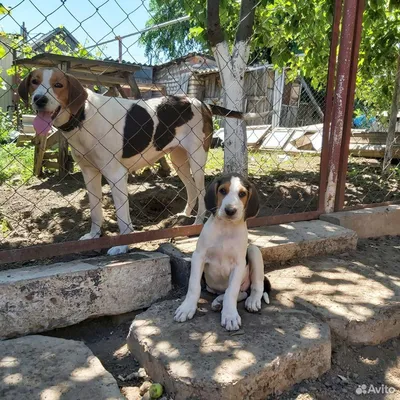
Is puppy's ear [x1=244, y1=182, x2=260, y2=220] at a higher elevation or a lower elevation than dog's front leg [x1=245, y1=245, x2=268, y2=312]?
higher

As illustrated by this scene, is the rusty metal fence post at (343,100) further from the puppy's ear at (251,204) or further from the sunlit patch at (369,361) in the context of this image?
the sunlit patch at (369,361)

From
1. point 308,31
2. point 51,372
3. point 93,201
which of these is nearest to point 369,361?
point 51,372

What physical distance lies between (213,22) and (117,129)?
1.66 m

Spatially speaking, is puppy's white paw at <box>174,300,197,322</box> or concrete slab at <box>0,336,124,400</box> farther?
puppy's white paw at <box>174,300,197,322</box>

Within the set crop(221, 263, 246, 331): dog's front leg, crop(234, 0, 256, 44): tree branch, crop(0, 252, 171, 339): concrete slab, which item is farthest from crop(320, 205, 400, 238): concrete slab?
crop(234, 0, 256, 44): tree branch

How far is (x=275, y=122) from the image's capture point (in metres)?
14.0

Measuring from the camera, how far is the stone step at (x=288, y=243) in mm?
2818

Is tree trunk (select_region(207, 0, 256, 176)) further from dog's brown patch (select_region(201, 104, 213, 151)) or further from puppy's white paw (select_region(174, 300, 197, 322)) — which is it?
puppy's white paw (select_region(174, 300, 197, 322))

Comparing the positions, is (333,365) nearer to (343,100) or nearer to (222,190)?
(222,190)

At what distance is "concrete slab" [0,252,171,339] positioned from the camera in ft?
7.49

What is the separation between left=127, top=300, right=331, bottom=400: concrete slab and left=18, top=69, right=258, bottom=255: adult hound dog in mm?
1031

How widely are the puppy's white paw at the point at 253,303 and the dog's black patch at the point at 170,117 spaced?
1.88 m

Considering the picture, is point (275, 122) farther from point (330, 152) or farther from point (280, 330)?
point (280, 330)

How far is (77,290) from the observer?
7.98 ft
